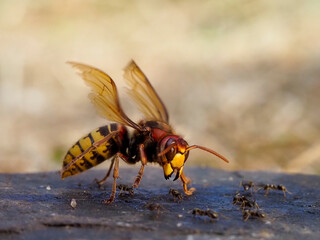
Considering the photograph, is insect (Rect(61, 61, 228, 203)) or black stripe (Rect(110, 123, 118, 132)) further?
black stripe (Rect(110, 123, 118, 132))

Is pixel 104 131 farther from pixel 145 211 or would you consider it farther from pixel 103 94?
pixel 145 211

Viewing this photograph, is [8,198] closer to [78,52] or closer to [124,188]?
[124,188]

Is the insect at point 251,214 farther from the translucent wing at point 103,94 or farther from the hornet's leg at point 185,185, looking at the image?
the translucent wing at point 103,94

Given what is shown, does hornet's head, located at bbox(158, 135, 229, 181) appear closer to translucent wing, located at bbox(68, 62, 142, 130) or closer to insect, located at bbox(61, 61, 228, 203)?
insect, located at bbox(61, 61, 228, 203)

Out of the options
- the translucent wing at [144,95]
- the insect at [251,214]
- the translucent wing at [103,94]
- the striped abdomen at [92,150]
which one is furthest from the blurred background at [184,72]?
the insect at [251,214]

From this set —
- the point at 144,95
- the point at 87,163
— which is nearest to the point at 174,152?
the point at 87,163

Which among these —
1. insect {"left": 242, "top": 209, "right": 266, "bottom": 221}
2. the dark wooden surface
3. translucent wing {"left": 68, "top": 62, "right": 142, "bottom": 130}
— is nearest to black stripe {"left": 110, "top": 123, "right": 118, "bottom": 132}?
translucent wing {"left": 68, "top": 62, "right": 142, "bottom": 130}
